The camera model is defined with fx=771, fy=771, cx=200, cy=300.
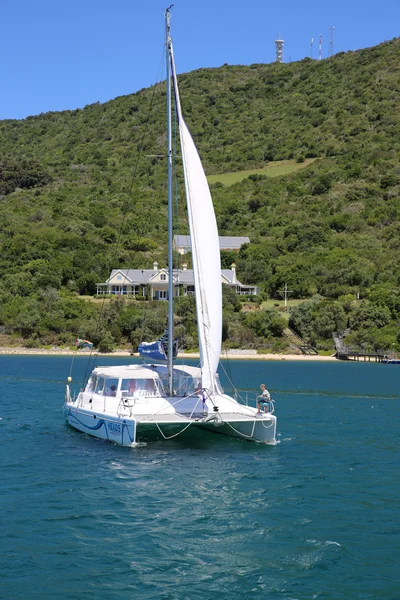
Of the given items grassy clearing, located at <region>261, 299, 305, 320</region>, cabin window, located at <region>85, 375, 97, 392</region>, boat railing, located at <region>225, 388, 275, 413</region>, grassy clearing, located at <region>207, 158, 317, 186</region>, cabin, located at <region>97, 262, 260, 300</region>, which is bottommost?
Result: boat railing, located at <region>225, 388, 275, 413</region>

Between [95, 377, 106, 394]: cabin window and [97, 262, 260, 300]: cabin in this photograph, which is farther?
[97, 262, 260, 300]: cabin

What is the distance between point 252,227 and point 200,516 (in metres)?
123

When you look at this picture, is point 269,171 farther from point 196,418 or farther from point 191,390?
point 196,418

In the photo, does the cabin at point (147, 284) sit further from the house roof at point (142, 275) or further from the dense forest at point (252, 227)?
the dense forest at point (252, 227)

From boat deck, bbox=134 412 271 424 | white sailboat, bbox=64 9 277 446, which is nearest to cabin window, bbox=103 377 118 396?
white sailboat, bbox=64 9 277 446

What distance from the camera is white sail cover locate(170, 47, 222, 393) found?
25750 millimetres

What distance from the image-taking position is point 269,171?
171 metres

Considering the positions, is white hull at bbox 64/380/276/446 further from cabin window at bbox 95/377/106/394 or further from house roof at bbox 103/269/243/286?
house roof at bbox 103/269/243/286

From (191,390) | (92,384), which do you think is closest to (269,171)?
(92,384)

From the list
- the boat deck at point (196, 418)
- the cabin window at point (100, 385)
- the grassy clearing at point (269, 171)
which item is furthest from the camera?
the grassy clearing at point (269, 171)

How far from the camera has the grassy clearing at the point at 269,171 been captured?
168000 mm

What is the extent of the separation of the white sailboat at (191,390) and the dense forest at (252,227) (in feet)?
68.5

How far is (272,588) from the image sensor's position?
47.1 ft

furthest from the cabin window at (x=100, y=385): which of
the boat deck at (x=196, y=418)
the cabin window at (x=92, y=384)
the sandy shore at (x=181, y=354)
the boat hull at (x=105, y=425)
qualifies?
the sandy shore at (x=181, y=354)
